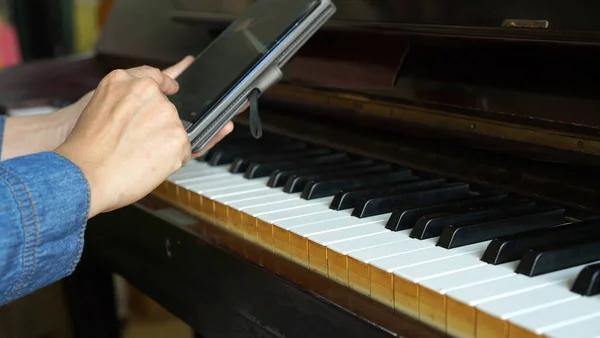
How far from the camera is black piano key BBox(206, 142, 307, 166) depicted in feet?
3.93

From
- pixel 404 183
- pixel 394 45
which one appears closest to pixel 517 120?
pixel 404 183

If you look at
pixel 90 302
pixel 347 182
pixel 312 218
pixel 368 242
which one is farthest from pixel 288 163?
pixel 90 302

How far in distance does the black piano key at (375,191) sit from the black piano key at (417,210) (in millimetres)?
81

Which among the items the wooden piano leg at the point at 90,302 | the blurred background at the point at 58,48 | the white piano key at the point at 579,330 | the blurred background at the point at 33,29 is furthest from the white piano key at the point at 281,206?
the blurred background at the point at 33,29

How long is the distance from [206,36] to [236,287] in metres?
0.74

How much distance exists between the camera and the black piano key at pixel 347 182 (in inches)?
37.8

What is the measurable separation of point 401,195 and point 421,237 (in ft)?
0.43

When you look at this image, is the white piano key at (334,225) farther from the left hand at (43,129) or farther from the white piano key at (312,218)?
the left hand at (43,129)

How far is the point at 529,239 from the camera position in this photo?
70cm

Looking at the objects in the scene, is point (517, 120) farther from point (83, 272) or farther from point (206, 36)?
point (83, 272)

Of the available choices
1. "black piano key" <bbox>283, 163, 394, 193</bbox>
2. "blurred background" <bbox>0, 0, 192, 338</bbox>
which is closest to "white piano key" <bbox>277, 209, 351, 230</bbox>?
"black piano key" <bbox>283, 163, 394, 193</bbox>

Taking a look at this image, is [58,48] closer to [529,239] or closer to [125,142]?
[125,142]

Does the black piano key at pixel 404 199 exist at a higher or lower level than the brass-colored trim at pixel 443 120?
lower

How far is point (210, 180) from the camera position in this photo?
1.09 metres
